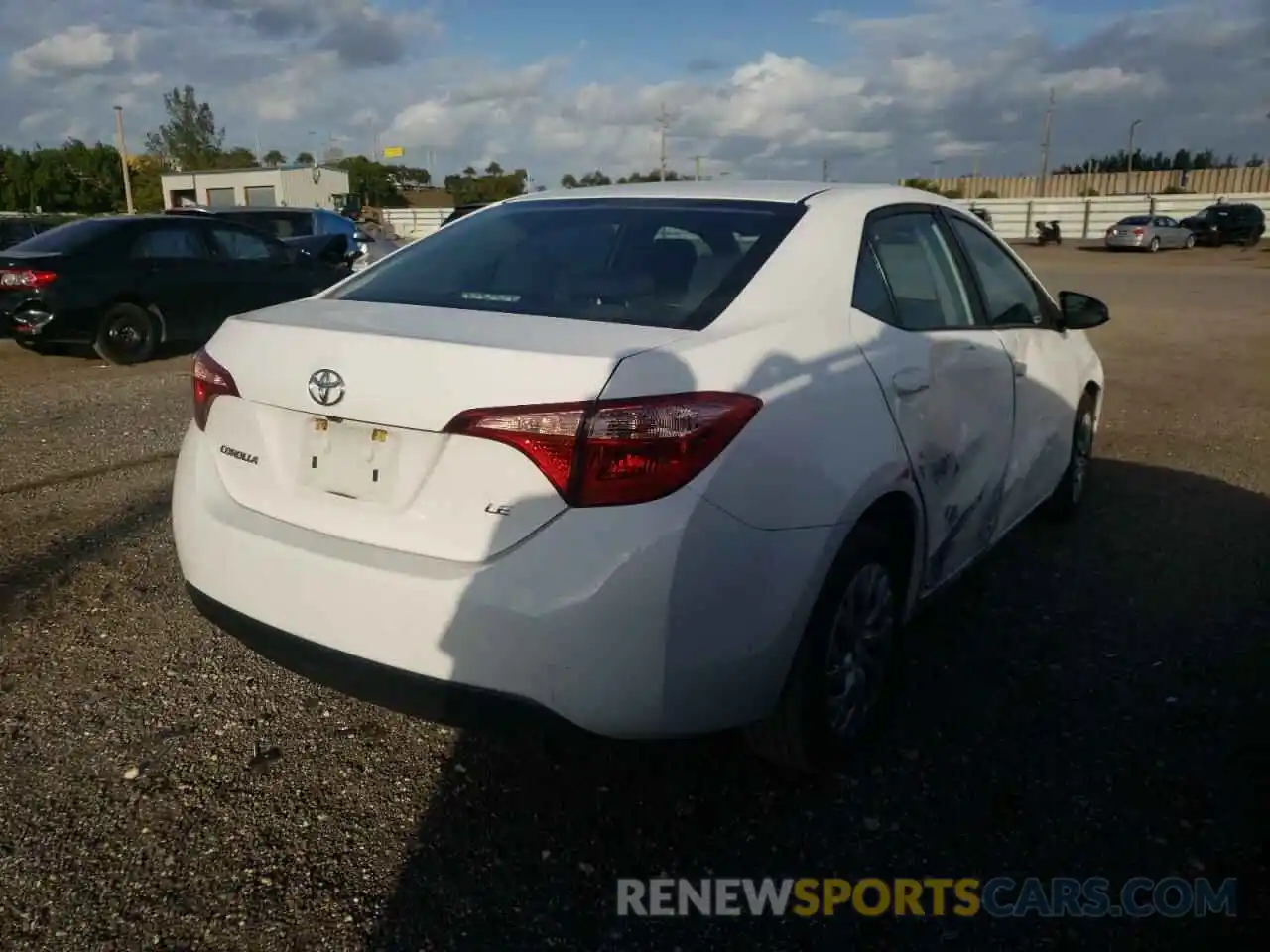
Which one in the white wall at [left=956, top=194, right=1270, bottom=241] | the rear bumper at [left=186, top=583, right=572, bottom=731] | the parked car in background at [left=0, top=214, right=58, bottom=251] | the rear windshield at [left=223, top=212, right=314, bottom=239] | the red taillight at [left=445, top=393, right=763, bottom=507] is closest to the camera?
the red taillight at [left=445, top=393, right=763, bottom=507]

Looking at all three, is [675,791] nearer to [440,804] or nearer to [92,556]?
[440,804]

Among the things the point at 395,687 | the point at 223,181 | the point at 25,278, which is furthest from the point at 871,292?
the point at 223,181

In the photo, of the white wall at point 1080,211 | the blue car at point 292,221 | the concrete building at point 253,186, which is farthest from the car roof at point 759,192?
the concrete building at point 253,186

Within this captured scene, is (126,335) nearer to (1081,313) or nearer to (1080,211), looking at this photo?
(1081,313)

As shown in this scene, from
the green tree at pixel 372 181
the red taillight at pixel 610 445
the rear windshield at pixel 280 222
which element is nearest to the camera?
the red taillight at pixel 610 445

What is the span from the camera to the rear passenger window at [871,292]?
2.94 m

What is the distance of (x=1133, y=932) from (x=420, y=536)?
183 centimetres

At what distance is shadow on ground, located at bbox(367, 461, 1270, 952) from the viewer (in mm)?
2328

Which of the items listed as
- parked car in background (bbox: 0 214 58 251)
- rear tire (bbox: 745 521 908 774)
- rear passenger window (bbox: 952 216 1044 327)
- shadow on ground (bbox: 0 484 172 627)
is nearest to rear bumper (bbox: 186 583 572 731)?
rear tire (bbox: 745 521 908 774)

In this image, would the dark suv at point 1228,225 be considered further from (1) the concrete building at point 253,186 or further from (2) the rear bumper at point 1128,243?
(1) the concrete building at point 253,186

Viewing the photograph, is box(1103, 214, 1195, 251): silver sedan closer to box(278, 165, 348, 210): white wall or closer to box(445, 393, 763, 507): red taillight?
box(278, 165, 348, 210): white wall

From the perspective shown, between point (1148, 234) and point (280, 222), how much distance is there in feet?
107

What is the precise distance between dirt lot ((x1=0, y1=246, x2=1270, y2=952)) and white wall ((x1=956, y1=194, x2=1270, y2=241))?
4806 cm

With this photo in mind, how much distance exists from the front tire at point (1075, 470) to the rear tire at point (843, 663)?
7.29ft
